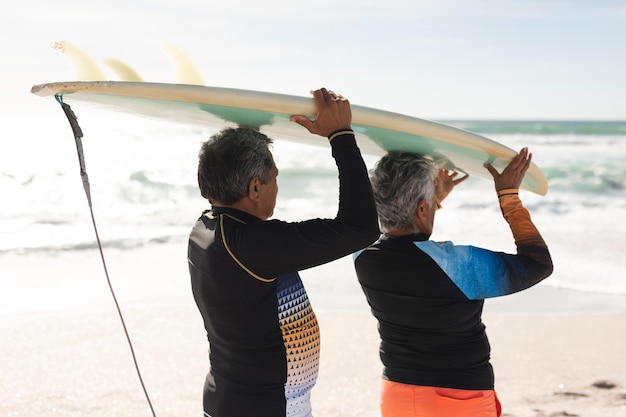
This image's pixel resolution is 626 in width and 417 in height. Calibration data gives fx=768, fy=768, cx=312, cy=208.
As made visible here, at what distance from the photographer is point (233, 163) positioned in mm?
2029

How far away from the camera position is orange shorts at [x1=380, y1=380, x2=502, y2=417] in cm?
228

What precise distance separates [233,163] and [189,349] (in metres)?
3.50

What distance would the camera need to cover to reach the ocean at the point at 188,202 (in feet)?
29.8

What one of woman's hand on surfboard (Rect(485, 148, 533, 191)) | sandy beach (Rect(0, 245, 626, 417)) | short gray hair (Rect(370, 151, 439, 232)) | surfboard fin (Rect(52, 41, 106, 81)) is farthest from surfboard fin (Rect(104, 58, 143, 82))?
sandy beach (Rect(0, 245, 626, 417))

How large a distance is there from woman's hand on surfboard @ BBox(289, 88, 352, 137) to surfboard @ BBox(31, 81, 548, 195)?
0.09 ft

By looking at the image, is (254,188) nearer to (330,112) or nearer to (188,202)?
(330,112)

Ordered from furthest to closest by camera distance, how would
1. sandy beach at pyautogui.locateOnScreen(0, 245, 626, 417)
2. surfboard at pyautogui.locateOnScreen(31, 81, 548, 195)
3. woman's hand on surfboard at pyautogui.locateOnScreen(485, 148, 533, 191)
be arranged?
sandy beach at pyautogui.locateOnScreen(0, 245, 626, 417)
woman's hand on surfboard at pyautogui.locateOnScreen(485, 148, 533, 191)
surfboard at pyautogui.locateOnScreen(31, 81, 548, 195)

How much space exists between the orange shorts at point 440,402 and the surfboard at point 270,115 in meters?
0.74

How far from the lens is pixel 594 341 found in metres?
5.44

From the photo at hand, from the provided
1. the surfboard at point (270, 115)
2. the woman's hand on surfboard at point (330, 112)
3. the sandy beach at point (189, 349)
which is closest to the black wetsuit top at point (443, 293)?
the surfboard at point (270, 115)

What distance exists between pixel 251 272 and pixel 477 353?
31.5 inches

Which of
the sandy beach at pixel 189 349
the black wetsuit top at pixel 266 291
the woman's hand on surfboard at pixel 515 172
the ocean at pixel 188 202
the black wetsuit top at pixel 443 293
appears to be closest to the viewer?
the black wetsuit top at pixel 266 291

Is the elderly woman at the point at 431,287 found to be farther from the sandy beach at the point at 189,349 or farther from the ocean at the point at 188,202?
the sandy beach at the point at 189,349

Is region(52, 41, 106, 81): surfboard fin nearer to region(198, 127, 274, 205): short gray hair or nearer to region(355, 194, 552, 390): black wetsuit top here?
region(198, 127, 274, 205): short gray hair
